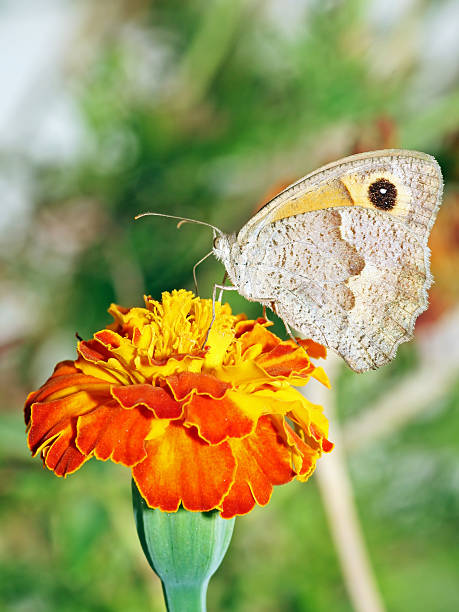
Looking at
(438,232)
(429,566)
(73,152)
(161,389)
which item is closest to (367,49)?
(438,232)

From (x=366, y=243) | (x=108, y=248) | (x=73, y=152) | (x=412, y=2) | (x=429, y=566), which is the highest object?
(x=412, y=2)

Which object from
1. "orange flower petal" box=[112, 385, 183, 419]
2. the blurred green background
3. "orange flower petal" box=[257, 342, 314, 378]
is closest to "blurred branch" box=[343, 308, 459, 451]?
the blurred green background

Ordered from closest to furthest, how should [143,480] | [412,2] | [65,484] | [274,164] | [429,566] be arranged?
[143,480]
[65,484]
[429,566]
[274,164]
[412,2]

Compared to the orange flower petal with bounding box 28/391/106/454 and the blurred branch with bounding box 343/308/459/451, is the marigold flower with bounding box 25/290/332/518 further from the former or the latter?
the blurred branch with bounding box 343/308/459/451

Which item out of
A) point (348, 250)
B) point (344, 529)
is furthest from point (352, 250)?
point (344, 529)

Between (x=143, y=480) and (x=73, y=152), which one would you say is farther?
(x=73, y=152)

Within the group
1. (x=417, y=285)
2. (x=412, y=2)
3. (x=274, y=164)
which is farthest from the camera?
(x=412, y=2)

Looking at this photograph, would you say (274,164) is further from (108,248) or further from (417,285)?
(417,285)
